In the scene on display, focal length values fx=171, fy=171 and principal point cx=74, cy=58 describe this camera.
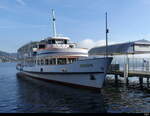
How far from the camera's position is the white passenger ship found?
17.9 meters

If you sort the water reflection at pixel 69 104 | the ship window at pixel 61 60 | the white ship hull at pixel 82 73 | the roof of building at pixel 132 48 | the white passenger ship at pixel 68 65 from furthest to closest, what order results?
the roof of building at pixel 132 48, the ship window at pixel 61 60, the white passenger ship at pixel 68 65, the white ship hull at pixel 82 73, the water reflection at pixel 69 104

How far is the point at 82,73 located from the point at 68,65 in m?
2.37

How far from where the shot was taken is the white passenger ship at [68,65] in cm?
1791

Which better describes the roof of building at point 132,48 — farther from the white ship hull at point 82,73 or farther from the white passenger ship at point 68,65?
the white ship hull at point 82,73

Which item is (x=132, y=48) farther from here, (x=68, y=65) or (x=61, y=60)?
(x=68, y=65)

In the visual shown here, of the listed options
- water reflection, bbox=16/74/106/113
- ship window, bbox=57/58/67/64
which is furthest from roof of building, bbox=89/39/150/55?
water reflection, bbox=16/74/106/113

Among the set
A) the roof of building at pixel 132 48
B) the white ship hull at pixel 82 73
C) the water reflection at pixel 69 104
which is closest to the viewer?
the water reflection at pixel 69 104

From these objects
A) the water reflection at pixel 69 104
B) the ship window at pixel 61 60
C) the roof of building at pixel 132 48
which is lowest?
the water reflection at pixel 69 104

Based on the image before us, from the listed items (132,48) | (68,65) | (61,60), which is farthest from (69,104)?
(132,48)

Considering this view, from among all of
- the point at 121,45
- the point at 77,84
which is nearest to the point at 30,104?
the point at 77,84

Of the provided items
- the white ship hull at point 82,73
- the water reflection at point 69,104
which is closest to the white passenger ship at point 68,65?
the white ship hull at point 82,73

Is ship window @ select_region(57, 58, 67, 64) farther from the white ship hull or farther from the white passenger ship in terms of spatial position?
the white ship hull

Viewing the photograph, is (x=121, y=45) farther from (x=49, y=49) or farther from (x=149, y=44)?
(x=49, y=49)

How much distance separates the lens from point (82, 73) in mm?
19094
